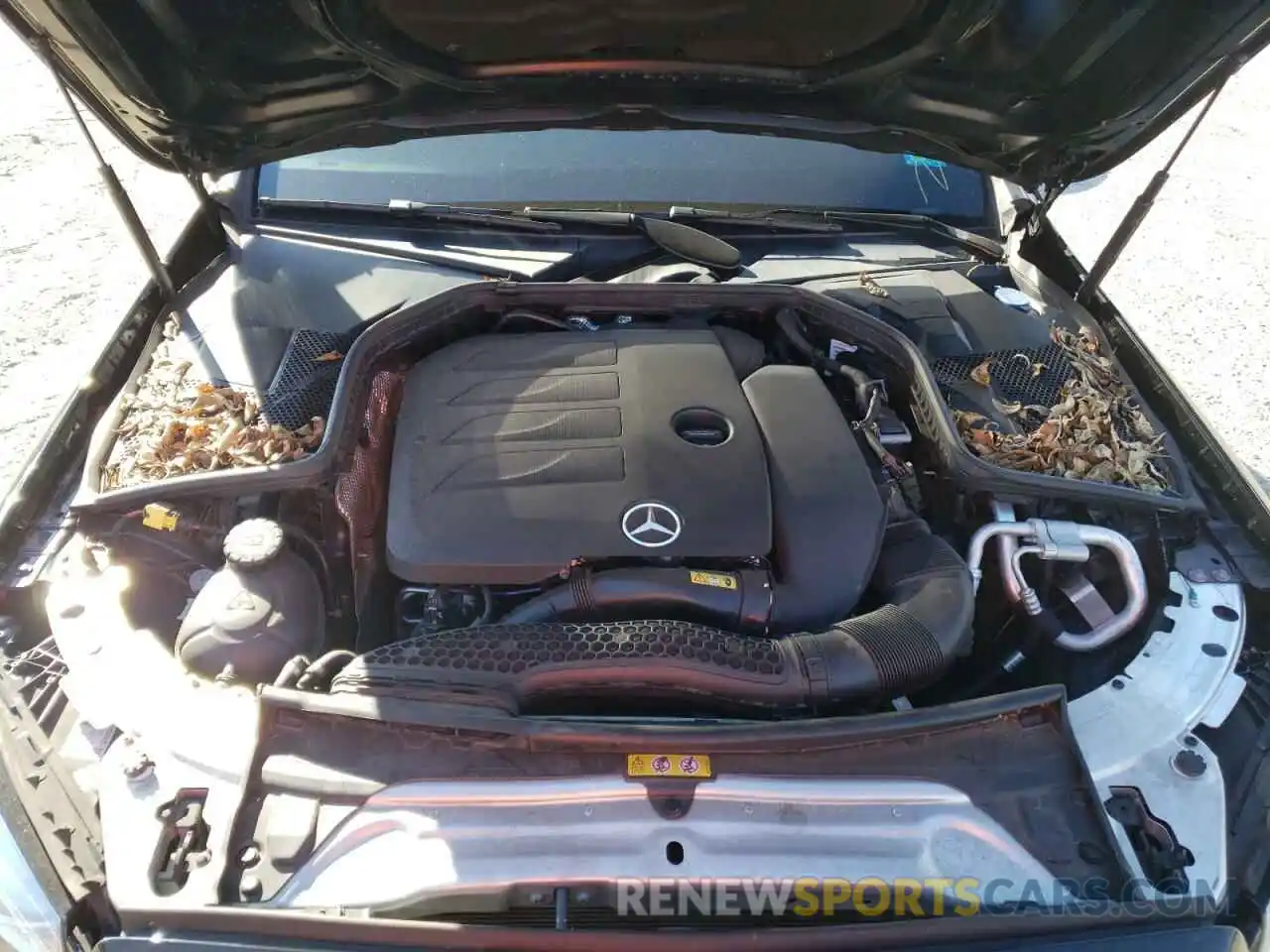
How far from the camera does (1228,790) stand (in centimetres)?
141

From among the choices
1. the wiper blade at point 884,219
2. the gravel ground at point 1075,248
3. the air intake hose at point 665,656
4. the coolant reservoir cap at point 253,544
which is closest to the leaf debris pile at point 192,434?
the coolant reservoir cap at point 253,544

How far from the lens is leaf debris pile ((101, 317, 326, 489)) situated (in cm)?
175

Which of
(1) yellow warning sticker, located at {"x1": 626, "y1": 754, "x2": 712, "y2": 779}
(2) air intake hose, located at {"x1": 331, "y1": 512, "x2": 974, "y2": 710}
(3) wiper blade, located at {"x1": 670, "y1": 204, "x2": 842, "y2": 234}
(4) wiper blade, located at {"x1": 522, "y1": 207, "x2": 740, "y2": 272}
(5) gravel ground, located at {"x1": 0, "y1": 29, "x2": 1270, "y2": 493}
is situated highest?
(5) gravel ground, located at {"x1": 0, "y1": 29, "x2": 1270, "y2": 493}

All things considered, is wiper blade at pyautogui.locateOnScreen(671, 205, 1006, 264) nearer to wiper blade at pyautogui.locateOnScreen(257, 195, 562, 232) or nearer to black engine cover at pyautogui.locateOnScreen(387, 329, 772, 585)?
wiper blade at pyautogui.locateOnScreen(257, 195, 562, 232)

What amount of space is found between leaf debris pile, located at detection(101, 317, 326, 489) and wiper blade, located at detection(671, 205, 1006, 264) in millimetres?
1126

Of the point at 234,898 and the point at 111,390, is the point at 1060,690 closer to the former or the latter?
the point at 234,898

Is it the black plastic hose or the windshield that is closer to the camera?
the black plastic hose

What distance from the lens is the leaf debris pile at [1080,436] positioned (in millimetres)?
1812

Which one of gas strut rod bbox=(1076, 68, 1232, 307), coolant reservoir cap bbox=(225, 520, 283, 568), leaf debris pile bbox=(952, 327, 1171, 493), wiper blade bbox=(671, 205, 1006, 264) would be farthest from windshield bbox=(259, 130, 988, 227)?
coolant reservoir cap bbox=(225, 520, 283, 568)

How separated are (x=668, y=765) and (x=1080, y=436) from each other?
1136mm

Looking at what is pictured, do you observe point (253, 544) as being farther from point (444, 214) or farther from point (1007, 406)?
point (1007, 406)

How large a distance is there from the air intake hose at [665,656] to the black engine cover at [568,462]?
0.09 metres

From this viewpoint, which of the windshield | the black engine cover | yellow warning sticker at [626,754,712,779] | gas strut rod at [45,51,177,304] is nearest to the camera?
yellow warning sticker at [626,754,712,779]

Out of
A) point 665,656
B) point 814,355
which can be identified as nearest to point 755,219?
point 814,355
